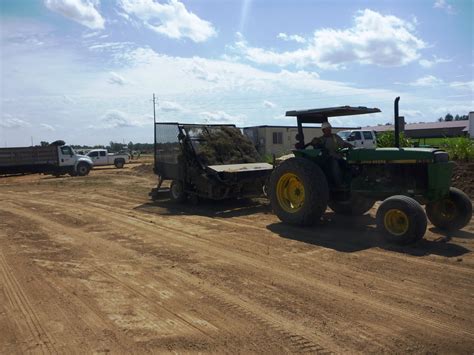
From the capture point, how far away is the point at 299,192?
8.94 metres

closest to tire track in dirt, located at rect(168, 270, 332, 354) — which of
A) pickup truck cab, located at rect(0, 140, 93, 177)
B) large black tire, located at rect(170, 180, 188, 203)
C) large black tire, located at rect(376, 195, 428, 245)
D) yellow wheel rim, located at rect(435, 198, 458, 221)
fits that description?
large black tire, located at rect(376, 195, 428, 245)

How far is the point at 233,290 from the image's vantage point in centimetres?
511

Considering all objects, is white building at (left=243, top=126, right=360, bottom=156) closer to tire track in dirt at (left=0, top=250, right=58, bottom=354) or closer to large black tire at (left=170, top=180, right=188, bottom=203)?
large black tire at (left=170, top=180, right=188, bottom=203)

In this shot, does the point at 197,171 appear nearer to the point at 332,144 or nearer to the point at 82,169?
the point at 332,144

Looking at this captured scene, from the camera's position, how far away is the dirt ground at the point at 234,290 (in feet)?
12.7

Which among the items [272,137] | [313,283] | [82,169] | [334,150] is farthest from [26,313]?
[272,137]

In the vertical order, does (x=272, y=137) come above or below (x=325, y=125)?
above

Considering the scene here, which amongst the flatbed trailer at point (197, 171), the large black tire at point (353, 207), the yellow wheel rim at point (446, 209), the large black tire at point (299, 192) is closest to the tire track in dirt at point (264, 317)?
the large black tire at point (299, 192)

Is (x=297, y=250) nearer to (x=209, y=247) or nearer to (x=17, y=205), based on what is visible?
(x=209, y=247)

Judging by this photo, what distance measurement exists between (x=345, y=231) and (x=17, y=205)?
9365 millimetres

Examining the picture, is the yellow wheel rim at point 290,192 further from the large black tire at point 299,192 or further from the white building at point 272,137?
the white building at point 272,137

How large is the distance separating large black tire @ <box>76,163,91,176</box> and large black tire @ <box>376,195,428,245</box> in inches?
978

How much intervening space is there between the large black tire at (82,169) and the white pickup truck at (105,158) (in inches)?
288

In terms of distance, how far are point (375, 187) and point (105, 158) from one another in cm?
3160
